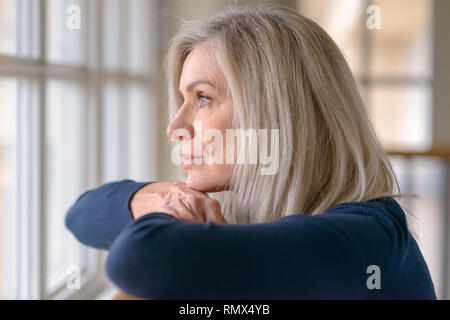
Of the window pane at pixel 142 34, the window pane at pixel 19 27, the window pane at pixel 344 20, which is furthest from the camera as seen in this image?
the window pane at pixel 344 20

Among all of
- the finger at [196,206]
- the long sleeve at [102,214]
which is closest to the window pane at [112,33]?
the long sleeve at [102,214]

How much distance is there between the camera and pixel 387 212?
2.36ft

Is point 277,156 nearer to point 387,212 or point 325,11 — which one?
point 387,212

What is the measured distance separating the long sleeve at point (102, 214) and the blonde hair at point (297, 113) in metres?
0.19

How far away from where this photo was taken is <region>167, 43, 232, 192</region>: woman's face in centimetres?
79

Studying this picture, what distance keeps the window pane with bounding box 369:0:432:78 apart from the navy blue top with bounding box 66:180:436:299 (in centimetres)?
356

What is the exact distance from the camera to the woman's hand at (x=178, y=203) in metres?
0.71

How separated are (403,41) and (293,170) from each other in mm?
3582

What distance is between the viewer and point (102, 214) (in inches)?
36.5

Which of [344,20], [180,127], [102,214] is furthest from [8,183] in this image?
[344,20]

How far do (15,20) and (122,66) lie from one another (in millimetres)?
964

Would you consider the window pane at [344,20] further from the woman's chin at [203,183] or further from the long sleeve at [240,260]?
the long sleeve at [240,260]

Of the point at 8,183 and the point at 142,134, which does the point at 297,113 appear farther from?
the point at 142,134

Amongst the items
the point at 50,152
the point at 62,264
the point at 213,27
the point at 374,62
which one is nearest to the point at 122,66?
the point at 50,152
